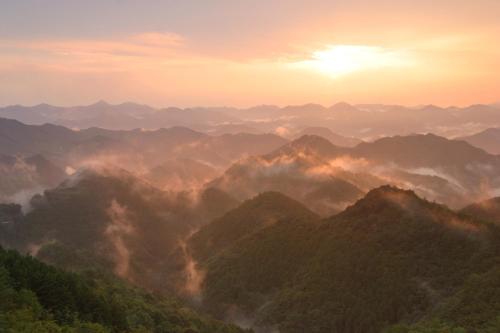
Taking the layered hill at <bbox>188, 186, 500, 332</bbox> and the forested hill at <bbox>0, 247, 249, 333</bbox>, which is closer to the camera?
the forested hill at <bbox>0, 247, 249, 333</bbox>

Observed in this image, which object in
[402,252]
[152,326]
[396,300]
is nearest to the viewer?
[152,326]

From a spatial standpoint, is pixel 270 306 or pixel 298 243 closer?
pixel 270 306

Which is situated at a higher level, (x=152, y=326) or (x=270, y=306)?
(x=152, y=326)

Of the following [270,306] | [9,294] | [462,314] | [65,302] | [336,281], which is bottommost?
[270,306]

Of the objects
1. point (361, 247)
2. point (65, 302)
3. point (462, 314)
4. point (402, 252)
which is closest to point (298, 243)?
point (361, 247)

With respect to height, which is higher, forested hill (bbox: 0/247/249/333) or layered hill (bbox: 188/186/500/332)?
forested hill (bbox: 0/247/249/333)

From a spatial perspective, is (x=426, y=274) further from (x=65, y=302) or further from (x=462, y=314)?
(x=65, y=302)

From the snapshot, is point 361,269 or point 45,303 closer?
point 45,303

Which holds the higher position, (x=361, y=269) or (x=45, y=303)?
(x=45, y=303)

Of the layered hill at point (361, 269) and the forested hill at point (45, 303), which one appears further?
the layered hill at point (361, 269)

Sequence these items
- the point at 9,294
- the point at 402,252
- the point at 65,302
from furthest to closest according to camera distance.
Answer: the point at 402,252 < the point at 65,302 < the point at 9,294

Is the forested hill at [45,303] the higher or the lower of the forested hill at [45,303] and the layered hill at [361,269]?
the higher
